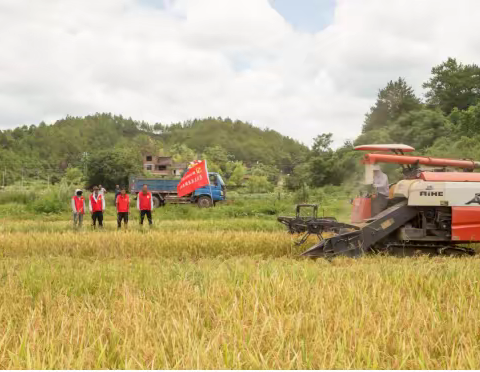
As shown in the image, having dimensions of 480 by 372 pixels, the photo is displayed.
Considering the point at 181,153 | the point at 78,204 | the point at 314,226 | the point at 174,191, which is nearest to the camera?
the point at 314,226

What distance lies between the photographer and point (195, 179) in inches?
839

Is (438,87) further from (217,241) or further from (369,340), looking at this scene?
(369,340)

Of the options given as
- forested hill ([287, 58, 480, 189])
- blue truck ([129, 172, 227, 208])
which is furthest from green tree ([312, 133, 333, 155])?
blue truck ([129, 172, 227, 208])

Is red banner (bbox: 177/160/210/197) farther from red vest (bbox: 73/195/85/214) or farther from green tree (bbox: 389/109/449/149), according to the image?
green tree (bbox: 389/109/449/149)

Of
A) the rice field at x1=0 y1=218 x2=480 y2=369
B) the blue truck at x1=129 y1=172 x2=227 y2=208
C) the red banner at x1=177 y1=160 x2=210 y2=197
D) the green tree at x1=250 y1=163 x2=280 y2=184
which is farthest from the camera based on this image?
the green tree at x1=250 y1=163 x2=280 y2=184

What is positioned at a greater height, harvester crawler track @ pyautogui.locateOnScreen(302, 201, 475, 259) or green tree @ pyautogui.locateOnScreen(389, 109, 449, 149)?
green tree @ pyautogui.locateOnScreen(389, 109, 449, 149)

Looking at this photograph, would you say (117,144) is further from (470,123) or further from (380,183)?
(380,183)

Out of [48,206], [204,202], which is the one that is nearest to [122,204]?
[48,206]

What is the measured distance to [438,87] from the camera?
5909 centimetres

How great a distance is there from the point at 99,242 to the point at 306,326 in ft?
27.6

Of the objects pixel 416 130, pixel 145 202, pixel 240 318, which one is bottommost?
pixel 240 318

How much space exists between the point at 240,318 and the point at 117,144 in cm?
10837

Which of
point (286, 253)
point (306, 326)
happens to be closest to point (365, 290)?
point (306, 326)

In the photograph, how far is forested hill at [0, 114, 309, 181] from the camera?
84000 millimetres
